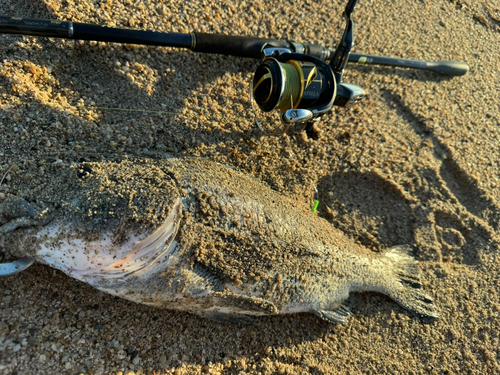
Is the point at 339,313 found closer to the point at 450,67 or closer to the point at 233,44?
the point at 233,44

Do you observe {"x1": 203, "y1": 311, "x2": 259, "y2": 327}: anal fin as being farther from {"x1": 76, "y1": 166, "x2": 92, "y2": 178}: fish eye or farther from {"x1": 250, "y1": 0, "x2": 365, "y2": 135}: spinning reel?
{"x1": 250, "y1": 0, "x2": 365, "y2": 135}: spinning reel

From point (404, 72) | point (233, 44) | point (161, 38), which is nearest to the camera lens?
point (161, 38)

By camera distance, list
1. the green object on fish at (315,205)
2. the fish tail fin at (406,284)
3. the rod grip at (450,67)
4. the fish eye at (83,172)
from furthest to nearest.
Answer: the rod grip at (450,67) < the green object on fish at (315,205) < the fish tail fin at (406,284) < the fish eye at (83,172)

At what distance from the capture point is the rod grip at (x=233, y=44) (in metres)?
2.78

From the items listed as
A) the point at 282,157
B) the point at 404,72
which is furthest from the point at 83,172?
the point at 404,72

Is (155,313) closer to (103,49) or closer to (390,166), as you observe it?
(103,49)

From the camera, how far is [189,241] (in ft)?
7.61

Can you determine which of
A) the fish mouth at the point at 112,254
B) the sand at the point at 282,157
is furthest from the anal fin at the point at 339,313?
the fish mouth at the point at 112,254

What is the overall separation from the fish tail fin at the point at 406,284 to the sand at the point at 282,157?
0.10 meters

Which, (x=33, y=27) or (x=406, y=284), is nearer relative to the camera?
(x=33, y=27)

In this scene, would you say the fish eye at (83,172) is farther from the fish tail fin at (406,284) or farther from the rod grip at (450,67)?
the rod grip at (450,67)

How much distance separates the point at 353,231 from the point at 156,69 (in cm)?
236

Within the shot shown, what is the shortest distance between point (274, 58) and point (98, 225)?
1.73 metres

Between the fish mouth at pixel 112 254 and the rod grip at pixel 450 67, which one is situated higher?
the rod grip at pixel 450 67
